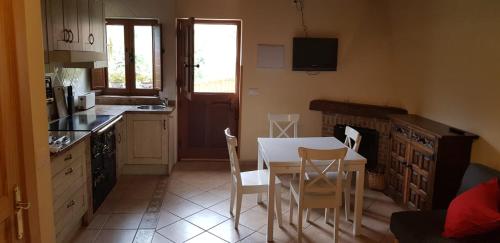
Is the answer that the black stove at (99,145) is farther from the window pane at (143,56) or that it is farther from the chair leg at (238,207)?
the chair leg at (238,207)

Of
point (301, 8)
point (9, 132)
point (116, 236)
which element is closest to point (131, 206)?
point (116, 236)

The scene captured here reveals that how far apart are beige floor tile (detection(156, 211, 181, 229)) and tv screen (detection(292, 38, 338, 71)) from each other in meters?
2.49

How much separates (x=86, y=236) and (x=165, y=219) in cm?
67

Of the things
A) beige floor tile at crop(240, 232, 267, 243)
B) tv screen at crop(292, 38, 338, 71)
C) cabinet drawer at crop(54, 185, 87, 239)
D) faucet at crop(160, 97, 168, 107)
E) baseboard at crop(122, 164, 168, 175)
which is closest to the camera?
cabinet drawer at crop(54, 185, 87, 239)

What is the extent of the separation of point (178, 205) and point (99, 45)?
6.33 ft

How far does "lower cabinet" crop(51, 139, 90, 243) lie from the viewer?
2627mm

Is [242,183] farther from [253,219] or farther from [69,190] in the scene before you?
[69,190]

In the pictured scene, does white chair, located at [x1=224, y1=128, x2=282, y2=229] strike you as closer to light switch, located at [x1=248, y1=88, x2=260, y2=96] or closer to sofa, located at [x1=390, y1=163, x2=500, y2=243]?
sofa, located at [x1=390, y1=163, x2=500, y2=243]

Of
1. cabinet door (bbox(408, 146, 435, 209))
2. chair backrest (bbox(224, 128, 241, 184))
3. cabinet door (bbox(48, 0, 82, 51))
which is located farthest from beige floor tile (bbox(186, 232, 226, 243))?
cabinet door (bbox(48, 0, 82, 51))

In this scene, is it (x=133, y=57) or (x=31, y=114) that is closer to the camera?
(x=31, y=114)

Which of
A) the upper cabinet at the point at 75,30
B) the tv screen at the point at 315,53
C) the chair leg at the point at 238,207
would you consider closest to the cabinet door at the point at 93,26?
the upper cabinet at the point at 75,30

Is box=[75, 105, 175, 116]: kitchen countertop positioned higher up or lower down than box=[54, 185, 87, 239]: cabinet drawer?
higher up

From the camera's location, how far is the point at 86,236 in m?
3.09

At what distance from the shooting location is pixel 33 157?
154 cm
